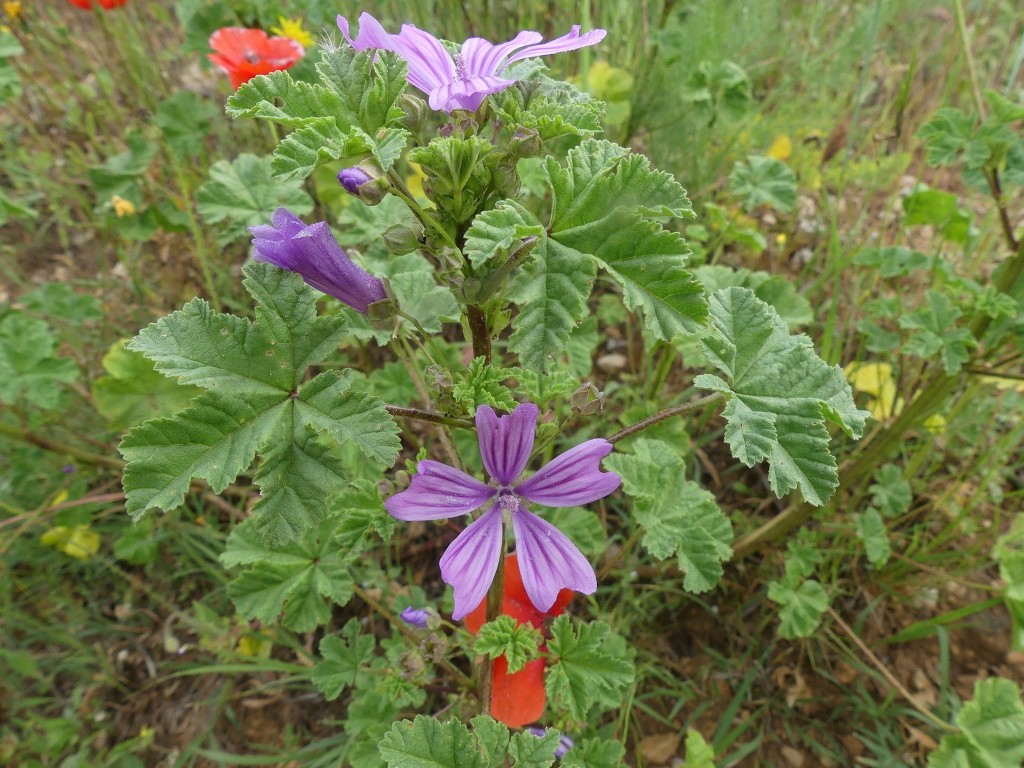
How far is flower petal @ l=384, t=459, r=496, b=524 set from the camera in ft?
3.35

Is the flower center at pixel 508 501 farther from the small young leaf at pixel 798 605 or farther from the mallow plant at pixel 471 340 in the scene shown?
the small young leaf at pixel 798 605

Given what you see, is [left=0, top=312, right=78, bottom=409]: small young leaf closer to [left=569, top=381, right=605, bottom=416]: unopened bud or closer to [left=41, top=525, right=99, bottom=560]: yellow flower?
[left=41, top=525, right=99, bottom=560]: yellow flower

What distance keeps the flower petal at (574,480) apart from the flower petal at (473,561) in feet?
0.25

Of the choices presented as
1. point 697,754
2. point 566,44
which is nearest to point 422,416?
point 566,44

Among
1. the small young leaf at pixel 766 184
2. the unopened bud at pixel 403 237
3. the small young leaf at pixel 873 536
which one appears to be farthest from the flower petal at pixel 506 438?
the small young leaf at pixel 766 184

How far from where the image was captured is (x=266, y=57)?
2305 mm

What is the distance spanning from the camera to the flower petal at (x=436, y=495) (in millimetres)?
1021

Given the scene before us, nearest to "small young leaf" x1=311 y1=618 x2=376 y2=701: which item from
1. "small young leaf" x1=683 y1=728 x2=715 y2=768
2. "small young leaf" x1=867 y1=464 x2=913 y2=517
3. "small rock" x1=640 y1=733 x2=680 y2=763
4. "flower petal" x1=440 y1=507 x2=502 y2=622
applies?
"flower petal" x1=440 y1=507 x2=502 y2=622

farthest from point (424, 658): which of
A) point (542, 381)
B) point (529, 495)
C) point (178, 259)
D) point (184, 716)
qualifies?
point (178, 259)

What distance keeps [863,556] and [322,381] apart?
2.02m

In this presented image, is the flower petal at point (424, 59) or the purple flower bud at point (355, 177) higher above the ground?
the flower petal at point (424, 59)

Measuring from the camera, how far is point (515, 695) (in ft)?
4.35

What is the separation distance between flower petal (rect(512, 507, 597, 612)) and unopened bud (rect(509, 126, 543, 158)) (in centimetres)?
57

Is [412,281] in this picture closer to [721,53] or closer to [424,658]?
[424,658]
